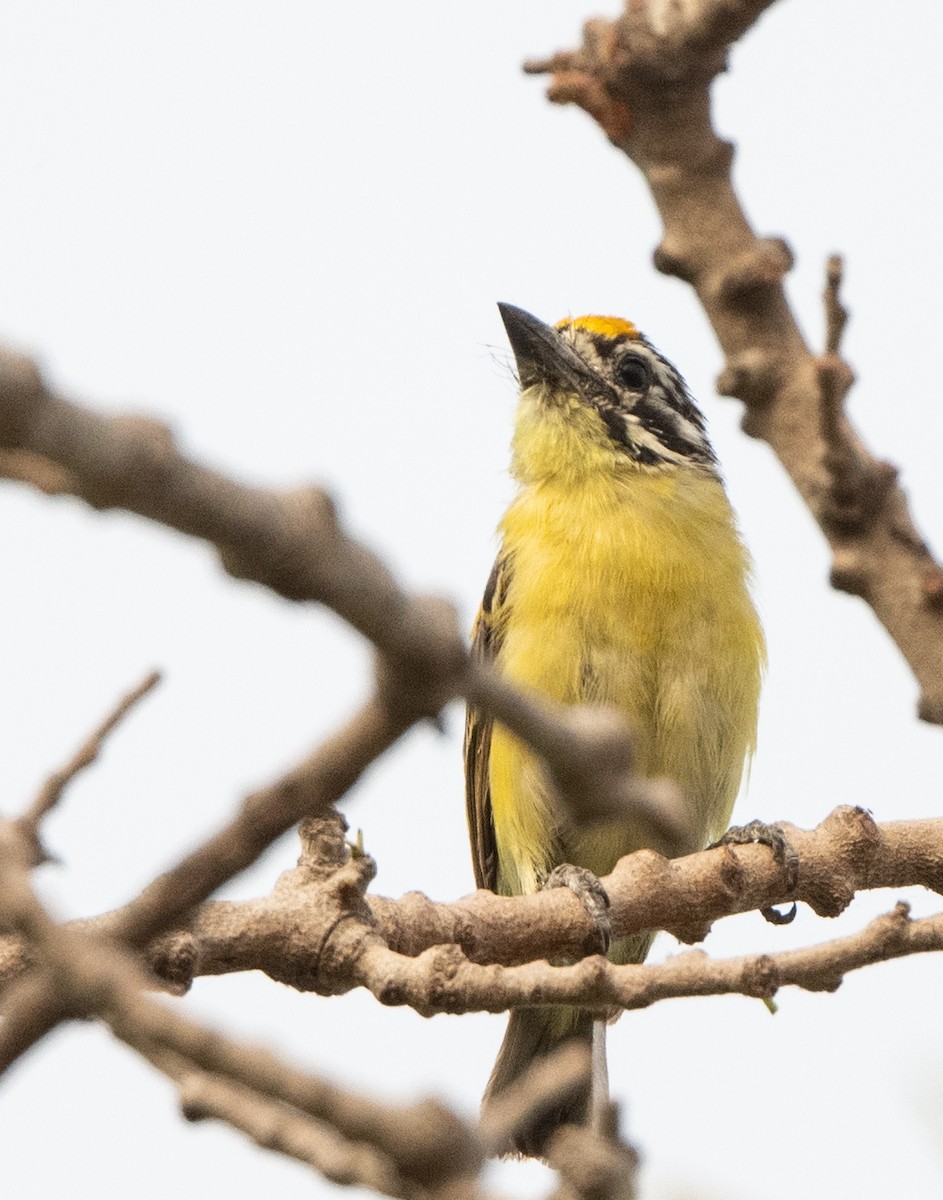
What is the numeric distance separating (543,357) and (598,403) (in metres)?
0.31

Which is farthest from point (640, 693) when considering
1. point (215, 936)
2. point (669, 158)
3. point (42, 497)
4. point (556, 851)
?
point (42, 497)

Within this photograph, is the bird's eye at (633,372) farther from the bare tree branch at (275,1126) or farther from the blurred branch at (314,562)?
the blurred branch at (314,562)

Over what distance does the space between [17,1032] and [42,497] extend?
18.0 inches

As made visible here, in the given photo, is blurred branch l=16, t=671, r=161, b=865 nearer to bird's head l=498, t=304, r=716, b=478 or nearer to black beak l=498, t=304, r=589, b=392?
bird's head l=498, t=304, r=716, b=478

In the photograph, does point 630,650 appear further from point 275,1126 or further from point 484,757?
Result: point 275,1126

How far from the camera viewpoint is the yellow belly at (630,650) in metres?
5.54

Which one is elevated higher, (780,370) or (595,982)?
(780,370)

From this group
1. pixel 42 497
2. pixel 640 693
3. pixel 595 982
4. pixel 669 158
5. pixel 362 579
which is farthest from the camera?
pixel 640 693

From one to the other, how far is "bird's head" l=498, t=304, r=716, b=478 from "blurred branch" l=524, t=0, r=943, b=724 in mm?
4579

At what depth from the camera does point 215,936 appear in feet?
10.4

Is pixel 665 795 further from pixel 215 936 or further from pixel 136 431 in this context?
pixel 215 936

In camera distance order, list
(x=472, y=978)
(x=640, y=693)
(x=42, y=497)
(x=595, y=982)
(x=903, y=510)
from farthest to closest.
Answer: (x=640, y=693) → (x=472, y=978) → (x=595, y=982) → (x=903, y=510) → (x=42, y=497)

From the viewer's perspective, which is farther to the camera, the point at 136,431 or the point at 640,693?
the point at 640,693

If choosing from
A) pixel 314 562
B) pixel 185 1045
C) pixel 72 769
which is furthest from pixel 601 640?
pixel 314 562
